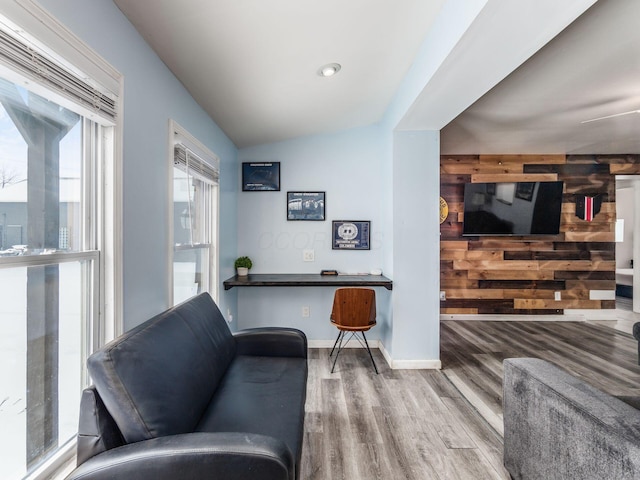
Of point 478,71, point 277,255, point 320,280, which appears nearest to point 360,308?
point 320,280

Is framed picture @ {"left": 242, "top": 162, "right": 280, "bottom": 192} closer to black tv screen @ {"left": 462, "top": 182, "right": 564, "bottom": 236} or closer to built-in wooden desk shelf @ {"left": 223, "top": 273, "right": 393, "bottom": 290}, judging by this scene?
built-in wooden desk shelf @ {"left": 223, "top": 273, "right": 393, "bottom": 290}

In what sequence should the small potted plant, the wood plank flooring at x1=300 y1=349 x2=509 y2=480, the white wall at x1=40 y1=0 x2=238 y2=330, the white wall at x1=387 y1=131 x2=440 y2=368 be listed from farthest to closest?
the small potted plant < the white wall at x1=387 y1=131 x2=440 y2=368 < the wood plank flooring at x1=300 y1=349 x2=509 y2=480 < the white wall at x1=40 y1=0 x2=238 y2=330

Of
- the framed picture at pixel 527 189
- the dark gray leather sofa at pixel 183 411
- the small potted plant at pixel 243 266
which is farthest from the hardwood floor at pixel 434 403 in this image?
the framed picture at pixel 527 189

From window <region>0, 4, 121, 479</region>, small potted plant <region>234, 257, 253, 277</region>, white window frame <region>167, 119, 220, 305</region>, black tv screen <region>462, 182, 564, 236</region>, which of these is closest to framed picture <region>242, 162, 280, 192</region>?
white window frame <region>167, 119, 220, 305</region>

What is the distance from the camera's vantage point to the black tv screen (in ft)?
14.1

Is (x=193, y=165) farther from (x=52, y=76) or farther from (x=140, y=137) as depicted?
(x=52, y=76)

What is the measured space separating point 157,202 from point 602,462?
2.21 metres

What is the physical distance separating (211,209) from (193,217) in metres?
0.38

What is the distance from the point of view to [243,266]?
320 cm

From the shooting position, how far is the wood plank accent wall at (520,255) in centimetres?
439

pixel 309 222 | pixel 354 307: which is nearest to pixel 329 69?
pixel 309 222

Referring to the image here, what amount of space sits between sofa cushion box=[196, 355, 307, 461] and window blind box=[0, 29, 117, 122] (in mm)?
1385

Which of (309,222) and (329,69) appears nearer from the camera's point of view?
(329,69)

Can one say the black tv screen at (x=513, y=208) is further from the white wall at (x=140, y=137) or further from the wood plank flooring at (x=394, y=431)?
the white wall at (x=140, y=137)
